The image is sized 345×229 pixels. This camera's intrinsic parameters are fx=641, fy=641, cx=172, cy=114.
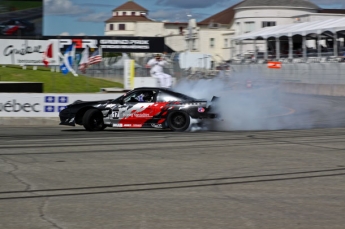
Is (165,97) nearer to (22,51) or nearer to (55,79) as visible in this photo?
(55,79)

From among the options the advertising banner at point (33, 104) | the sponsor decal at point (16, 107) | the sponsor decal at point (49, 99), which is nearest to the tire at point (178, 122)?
the advertising banner at point (33, 104)

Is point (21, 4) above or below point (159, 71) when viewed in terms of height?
above

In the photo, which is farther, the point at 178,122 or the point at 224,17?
the point at 224,17

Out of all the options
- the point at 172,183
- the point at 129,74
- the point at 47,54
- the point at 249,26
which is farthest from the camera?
the point at 249,26

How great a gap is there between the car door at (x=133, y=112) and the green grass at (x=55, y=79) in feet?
49.4

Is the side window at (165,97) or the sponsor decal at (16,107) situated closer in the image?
the side window at (165,97)

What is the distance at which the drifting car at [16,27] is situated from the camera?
41312 millimetres

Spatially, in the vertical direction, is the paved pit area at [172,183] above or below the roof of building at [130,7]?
below

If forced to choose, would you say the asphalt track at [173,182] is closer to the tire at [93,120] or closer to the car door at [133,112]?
the car door at [133,112]

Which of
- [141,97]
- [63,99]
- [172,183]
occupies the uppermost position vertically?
[141,97]

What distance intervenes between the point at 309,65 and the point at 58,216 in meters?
34.4

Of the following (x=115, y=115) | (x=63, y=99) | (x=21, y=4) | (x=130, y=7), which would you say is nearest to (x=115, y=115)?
(x=115, y=115)

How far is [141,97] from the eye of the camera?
1672cm

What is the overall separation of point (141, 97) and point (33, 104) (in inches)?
225
